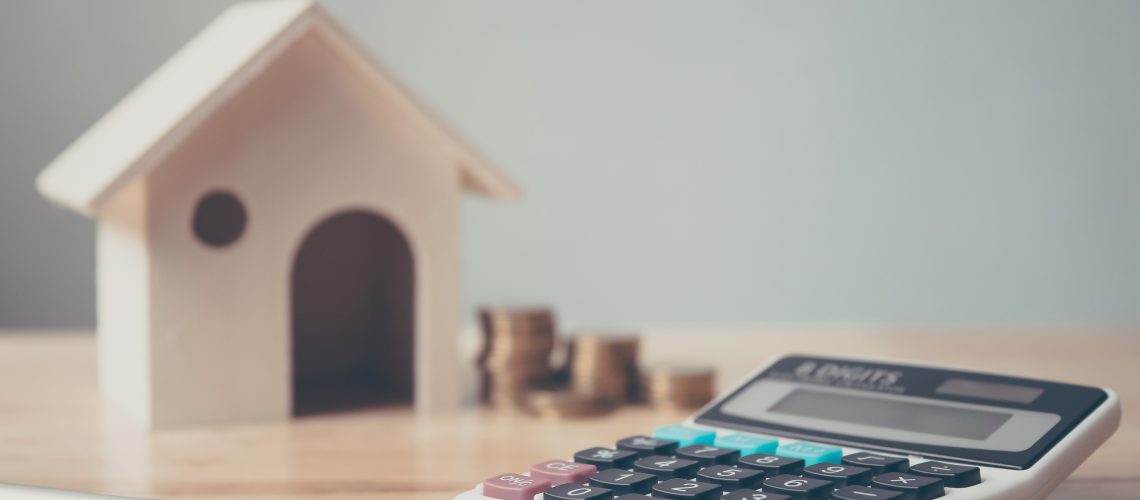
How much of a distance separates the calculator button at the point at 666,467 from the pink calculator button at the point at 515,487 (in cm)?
6

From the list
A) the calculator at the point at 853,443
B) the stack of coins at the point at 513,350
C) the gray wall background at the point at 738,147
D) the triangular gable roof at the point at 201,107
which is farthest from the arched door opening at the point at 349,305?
the gray wall background at the point at 738,147

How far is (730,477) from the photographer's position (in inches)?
21.7

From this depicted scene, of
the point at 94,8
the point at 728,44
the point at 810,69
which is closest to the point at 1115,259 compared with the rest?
the point at 810,69

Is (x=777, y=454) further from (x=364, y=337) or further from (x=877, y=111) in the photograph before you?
(x=877, y=111)

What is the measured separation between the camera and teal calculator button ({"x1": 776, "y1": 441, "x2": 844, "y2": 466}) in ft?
2.00

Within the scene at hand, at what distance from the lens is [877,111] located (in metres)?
2.36

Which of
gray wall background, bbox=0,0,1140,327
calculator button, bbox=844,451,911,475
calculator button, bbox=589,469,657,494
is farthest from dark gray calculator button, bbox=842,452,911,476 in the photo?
gray wall background, bbox=0,0,1140,327

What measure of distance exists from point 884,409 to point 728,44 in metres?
1.76

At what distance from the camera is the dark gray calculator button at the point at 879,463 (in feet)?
1.87

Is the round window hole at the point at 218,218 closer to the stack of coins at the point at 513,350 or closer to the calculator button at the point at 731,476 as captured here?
the stack of coins at the point at 513,350

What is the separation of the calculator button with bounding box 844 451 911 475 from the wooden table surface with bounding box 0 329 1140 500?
0.65 feet

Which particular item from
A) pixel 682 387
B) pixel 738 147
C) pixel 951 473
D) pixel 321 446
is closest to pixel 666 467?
pixel 951 473

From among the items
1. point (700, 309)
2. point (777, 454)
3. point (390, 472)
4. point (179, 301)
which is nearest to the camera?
point (777, 454)

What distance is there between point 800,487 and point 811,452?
0.09 meters
